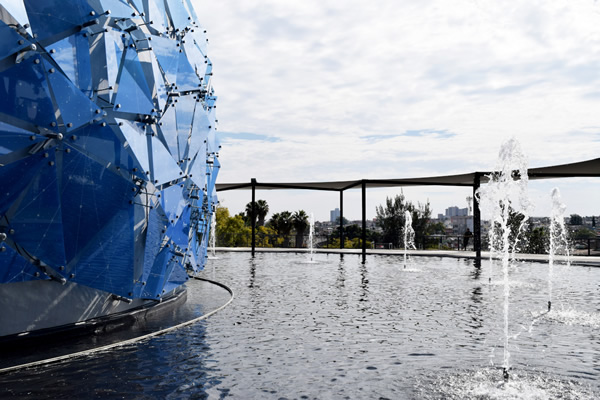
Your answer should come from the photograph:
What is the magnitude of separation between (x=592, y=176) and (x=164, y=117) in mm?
19211

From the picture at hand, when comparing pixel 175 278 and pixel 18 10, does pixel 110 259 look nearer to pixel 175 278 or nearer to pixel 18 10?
pixel 175 278

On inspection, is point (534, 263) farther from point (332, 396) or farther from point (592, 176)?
point (332, 396)

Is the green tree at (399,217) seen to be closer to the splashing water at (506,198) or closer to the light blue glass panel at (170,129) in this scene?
the splashing water at (506,198)

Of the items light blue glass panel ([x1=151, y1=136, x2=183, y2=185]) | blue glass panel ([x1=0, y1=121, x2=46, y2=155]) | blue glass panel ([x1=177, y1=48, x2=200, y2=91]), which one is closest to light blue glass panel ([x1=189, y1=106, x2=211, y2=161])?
blue glass panel ([x1=177, y1=48, x2=200, y2=91])

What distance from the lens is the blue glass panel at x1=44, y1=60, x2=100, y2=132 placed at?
7191mm

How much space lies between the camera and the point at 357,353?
24.5 ft

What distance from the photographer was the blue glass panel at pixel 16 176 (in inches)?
272

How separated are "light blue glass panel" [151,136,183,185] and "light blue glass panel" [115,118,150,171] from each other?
0.21 metres

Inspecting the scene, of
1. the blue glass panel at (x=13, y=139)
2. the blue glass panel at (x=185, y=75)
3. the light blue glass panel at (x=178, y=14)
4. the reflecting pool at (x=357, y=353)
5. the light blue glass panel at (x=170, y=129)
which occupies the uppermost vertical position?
the light blue glass panel at (x=178, y=14)

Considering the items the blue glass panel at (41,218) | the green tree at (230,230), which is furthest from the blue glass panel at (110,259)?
the green tree at (230,230)

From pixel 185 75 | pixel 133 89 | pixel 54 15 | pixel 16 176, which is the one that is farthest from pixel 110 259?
pixel 185 75

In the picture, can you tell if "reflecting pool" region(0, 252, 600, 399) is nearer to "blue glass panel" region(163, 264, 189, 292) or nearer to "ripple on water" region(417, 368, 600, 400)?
"ripple on water" region(417, 368, 600, 400)

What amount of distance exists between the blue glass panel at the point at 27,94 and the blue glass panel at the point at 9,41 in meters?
0.18

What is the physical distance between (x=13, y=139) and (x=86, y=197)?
1387 millimetres
